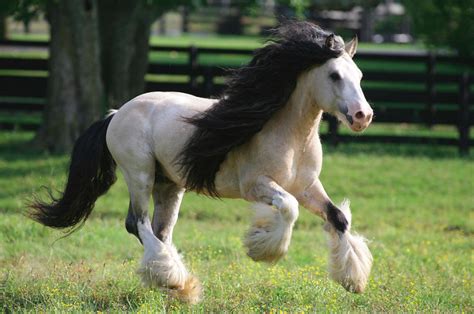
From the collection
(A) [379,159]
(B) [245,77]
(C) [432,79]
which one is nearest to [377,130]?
(C) [432,79]

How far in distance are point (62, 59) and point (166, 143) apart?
9078 millimetres

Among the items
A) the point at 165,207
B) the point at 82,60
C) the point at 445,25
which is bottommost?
the point at 445,25

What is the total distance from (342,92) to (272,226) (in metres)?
1.08

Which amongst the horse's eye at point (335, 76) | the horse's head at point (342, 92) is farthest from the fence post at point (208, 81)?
the horse's eye at point (335, 76)

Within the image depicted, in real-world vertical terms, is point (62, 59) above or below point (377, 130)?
above

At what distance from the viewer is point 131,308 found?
693 cm

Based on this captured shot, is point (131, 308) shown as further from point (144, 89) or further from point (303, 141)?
point (144, 89)

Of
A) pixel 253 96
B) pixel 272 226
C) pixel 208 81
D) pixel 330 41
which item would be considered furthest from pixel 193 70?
pixel 272 226

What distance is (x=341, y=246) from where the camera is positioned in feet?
23.1

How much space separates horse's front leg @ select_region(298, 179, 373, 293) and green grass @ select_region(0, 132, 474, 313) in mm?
228

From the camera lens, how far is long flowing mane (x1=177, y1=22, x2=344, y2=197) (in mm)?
7145

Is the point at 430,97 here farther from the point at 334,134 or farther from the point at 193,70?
the point at 193,70

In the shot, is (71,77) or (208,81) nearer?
(71,77)

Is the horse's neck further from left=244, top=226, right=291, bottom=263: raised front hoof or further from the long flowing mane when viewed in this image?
left=244, top=226, right=291, bottom=263: raised front hoof
